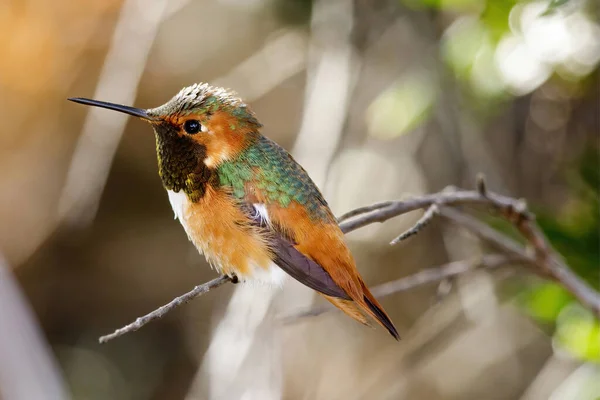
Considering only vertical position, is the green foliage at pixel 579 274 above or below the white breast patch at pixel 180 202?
below

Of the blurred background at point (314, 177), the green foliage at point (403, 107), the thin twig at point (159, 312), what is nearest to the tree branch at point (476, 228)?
the thin twig at point (159, 312)

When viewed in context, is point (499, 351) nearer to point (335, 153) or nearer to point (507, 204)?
point (335, 153)

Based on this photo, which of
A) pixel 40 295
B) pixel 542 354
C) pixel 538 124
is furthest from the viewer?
pixel 40 295

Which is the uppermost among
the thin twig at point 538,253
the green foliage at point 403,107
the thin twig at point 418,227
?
the green foliage at point 403,107

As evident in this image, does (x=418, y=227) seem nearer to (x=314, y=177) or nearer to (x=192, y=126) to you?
(x=192, y=126)

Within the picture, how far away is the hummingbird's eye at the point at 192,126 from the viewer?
1940mm

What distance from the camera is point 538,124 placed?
363 cm

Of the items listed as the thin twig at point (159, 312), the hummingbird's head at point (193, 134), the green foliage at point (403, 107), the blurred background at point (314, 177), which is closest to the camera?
the thin twig at point (159, 312)

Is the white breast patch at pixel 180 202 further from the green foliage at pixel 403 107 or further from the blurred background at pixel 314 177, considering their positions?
the green foliage at pixel 403 107

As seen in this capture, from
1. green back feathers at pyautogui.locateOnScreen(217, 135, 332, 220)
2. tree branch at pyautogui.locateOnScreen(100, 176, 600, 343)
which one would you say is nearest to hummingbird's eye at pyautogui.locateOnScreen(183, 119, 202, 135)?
green back feathers at pyautogui.locateOnScreen(217, 135, 332, 220)

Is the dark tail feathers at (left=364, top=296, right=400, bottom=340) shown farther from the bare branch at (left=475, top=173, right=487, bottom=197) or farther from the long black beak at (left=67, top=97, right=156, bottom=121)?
the long black beak at (left=67, top=97, right=156, bottom=121)

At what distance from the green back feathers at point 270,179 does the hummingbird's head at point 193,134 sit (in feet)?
0.12

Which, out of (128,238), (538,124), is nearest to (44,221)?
(128,238)

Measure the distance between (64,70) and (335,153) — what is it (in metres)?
1.77
